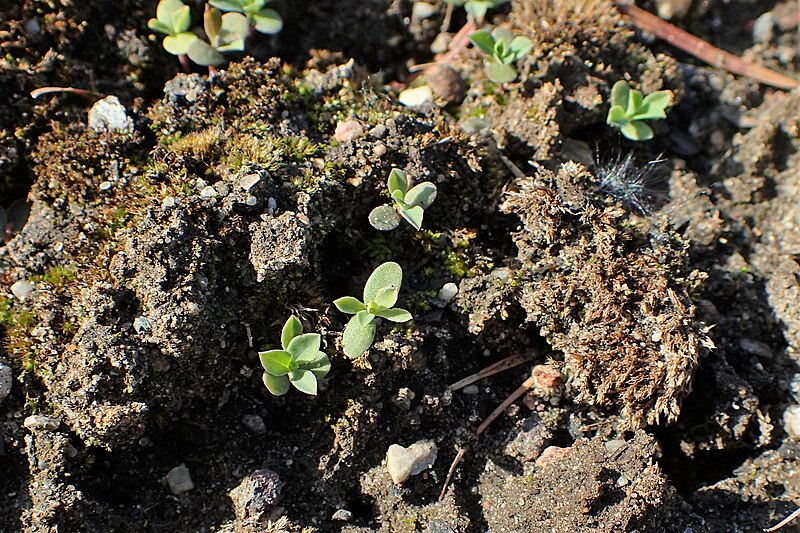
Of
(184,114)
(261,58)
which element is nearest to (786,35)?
(261,58)

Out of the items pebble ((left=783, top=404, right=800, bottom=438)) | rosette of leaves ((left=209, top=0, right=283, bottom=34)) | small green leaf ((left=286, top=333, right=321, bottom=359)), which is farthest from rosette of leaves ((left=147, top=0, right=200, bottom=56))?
pebble ((left=783, top=404, right=800, bottom=438))

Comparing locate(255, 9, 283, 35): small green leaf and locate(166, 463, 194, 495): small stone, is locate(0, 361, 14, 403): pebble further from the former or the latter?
locate(255, 9, 283, 35): small green leaf

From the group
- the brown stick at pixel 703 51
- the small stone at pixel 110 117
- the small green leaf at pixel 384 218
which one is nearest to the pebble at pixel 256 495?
the small green leaf at pixel 384 218

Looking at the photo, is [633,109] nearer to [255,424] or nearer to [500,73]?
[500,73]

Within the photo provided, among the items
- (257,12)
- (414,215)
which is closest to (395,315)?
(414,215)

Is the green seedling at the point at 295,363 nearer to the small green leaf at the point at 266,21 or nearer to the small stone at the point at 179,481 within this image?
the small stone at the point at 179,481

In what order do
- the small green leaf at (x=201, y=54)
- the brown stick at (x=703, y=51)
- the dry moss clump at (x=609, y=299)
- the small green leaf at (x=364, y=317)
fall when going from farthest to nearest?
the brown stick at (x=703, y=51)
the small green leaf at (x=201, y=54)
the dry moss clump at (x=609, y=299)
the small green leaf at (x=364, y=317)
